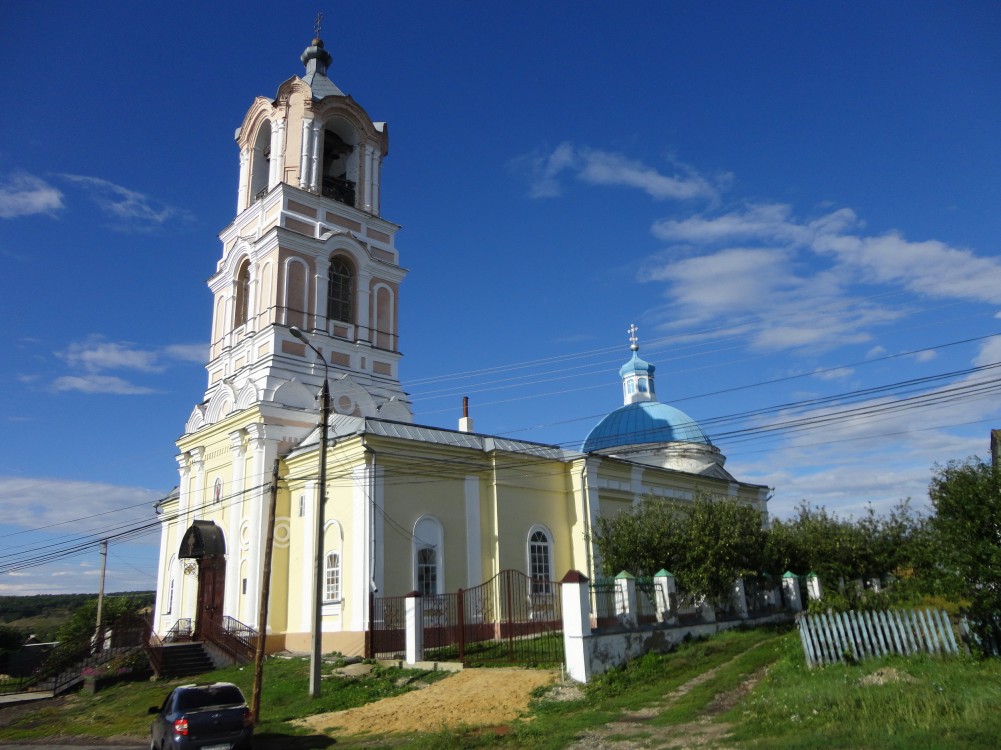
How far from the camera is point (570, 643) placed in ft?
48.2

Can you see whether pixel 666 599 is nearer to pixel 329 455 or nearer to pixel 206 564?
pixel 329 455

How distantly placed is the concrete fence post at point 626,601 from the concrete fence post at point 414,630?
14.9ft

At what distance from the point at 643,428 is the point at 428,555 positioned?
1791 centimetres

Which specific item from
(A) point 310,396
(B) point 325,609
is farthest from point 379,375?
(B) point 325,609

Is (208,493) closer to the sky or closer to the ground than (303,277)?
closer to the ground

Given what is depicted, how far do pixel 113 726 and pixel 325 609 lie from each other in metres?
6.06

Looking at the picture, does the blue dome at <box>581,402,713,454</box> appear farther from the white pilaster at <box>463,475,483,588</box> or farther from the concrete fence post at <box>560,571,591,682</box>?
the concrete fence post at <box>560,571,591,682</box>

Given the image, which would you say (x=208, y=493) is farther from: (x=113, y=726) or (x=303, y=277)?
(x=113, y=726)

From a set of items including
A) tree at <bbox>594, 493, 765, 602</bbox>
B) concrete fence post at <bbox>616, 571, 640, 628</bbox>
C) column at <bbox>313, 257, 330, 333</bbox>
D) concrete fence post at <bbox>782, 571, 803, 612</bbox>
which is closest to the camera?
concrete fence post at <bbox>616, 571, 640, 628</bbox>

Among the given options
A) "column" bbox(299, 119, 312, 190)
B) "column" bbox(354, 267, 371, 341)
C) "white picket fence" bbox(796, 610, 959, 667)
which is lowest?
"white picket fence" bbox(796, 610, 959, 667)

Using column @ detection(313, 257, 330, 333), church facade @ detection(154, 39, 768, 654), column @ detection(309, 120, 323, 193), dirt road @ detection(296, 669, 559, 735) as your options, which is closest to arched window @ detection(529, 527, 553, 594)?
church facade @ detection(154, 39, 768, 654)

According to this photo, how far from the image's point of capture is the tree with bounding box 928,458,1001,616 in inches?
495

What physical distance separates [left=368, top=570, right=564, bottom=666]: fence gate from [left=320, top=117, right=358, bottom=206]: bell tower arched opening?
15721 millimetres

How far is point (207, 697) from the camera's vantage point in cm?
1186
